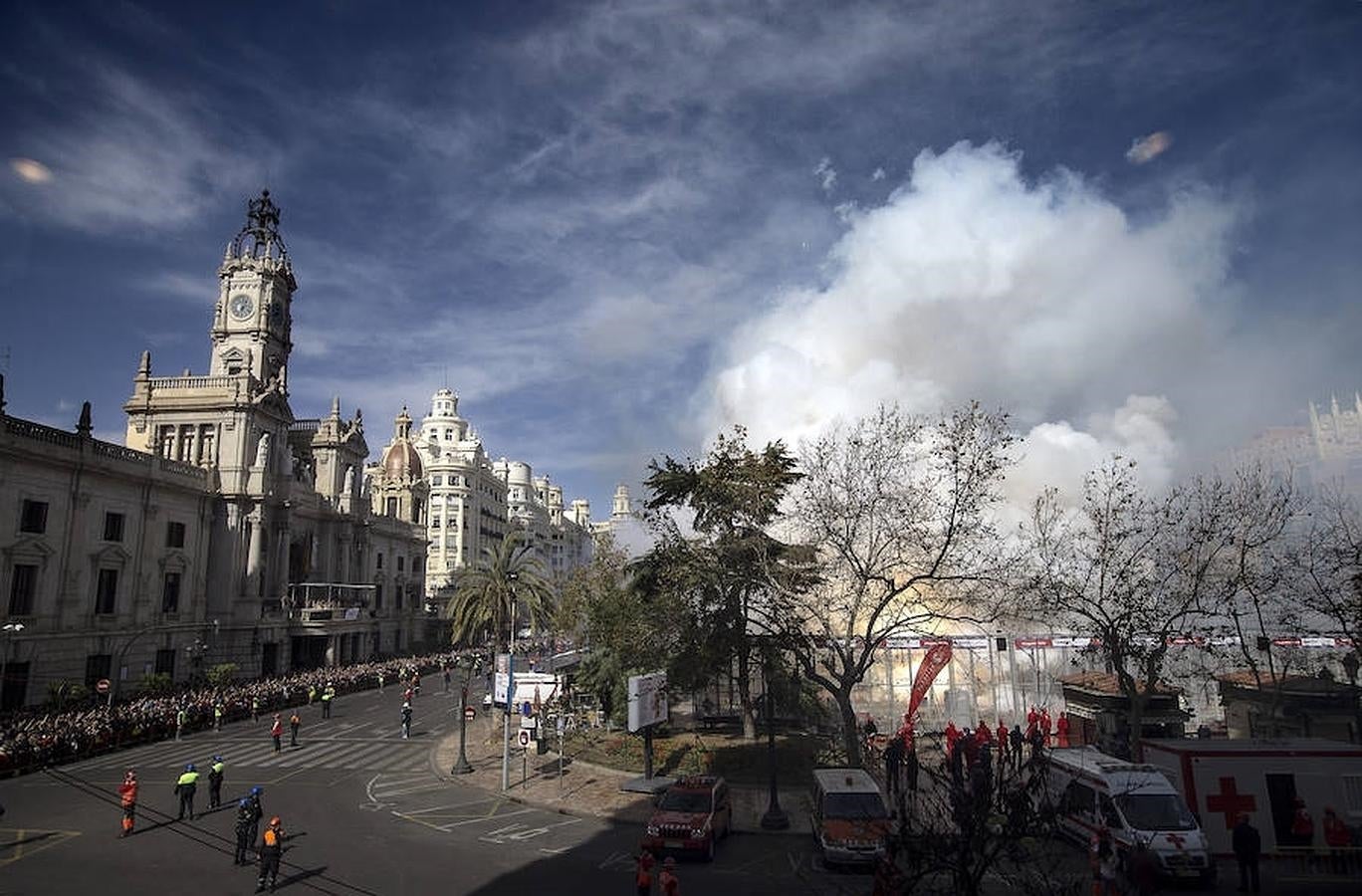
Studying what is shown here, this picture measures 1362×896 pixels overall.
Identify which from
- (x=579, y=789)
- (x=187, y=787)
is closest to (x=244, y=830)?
(x=187, y=787)

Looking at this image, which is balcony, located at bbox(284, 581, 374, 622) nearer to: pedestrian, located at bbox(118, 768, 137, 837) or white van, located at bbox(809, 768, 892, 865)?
pedestrian, located at bbox(118, 768, 137, 837)

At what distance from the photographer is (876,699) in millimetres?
46594

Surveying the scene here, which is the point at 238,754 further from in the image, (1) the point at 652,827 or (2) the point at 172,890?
(1) the point at 652,827

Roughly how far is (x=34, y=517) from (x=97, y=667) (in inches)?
360

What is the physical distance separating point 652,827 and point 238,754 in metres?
22.8

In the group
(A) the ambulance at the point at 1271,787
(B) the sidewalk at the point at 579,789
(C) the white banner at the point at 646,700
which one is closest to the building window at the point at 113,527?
(B) the sidewalk at the point at 579,789

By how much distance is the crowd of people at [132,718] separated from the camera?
30312 millimetres

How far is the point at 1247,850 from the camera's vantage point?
15.7 metres

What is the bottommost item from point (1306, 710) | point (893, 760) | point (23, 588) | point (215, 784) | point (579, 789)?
point (579, 789)

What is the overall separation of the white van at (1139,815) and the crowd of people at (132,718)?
34.9 m

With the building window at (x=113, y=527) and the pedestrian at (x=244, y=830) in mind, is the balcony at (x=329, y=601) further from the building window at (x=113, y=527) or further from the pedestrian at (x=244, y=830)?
the pedestrian at (x=244, y=830)

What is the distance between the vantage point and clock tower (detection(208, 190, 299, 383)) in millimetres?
66750

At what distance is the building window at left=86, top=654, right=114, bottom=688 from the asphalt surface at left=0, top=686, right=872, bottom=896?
15.1m

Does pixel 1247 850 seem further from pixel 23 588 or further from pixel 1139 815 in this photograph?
pixel 23 588
